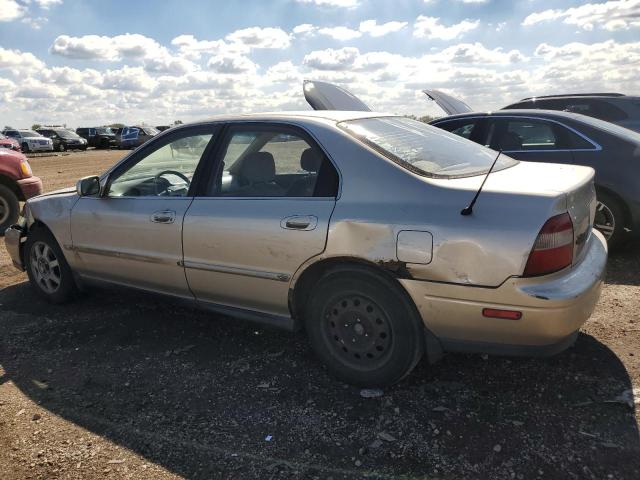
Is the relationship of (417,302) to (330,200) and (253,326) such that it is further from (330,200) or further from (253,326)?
(253,326)

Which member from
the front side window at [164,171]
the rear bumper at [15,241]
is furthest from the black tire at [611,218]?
the rear bumper at [15,241]

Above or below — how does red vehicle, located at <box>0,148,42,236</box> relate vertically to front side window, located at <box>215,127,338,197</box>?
below

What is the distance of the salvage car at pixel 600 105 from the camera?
8531 mm

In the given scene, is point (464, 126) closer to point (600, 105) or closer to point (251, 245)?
point (600, 105)

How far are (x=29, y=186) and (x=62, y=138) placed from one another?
101ft

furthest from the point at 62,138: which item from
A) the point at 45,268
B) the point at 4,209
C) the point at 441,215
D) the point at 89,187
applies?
the point at 441,215

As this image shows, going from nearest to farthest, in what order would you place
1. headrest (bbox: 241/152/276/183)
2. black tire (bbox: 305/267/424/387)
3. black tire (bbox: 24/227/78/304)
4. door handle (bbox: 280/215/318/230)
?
1. black tire (bbox: 305/267/424/387)
2. door handle (bbox: 280/215/318/230)
3. headrest (bbox: 241/152/276/183)
4. black tire (bbox: 24/227/78/304)

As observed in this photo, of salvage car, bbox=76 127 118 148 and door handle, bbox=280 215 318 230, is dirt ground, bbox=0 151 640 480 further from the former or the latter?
salvage car, bbox=76 127 118 148

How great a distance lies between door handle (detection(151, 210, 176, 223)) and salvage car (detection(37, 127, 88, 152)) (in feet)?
118

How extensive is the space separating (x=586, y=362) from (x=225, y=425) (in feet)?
7.29

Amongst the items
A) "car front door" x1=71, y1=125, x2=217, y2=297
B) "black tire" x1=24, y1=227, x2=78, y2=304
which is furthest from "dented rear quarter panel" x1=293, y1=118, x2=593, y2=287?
"black tire" x1=24, y1=227, x2=78, y2=304

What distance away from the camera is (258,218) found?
3277mm

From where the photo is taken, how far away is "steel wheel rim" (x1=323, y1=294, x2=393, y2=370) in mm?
3021

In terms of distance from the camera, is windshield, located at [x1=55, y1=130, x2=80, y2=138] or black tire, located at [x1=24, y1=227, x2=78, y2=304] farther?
windshield, located at [x1=55, y1=130, x2=80, y2=138]
